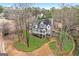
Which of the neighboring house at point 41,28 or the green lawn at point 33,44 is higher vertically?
the neighboring house at point 41,28

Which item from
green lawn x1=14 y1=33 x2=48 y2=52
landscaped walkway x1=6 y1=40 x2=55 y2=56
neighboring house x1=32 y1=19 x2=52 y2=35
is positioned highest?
neighboring house x1=32 y1=19 x2=52 y2=35

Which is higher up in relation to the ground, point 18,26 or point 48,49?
point 18,26

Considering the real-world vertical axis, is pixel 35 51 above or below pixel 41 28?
below

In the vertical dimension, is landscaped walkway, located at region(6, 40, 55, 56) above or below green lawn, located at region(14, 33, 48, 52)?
below

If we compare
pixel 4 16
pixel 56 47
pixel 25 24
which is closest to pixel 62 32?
pixel 56 47

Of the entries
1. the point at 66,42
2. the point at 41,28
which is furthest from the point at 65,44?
the point at 41,28

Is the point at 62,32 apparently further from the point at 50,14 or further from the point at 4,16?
the point at 4,16

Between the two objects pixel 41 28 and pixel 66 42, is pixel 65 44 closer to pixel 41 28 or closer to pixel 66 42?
pixel 66 42

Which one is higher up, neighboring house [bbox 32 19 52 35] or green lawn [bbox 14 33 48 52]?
neighboring house [bbox 32 19 52 35]
